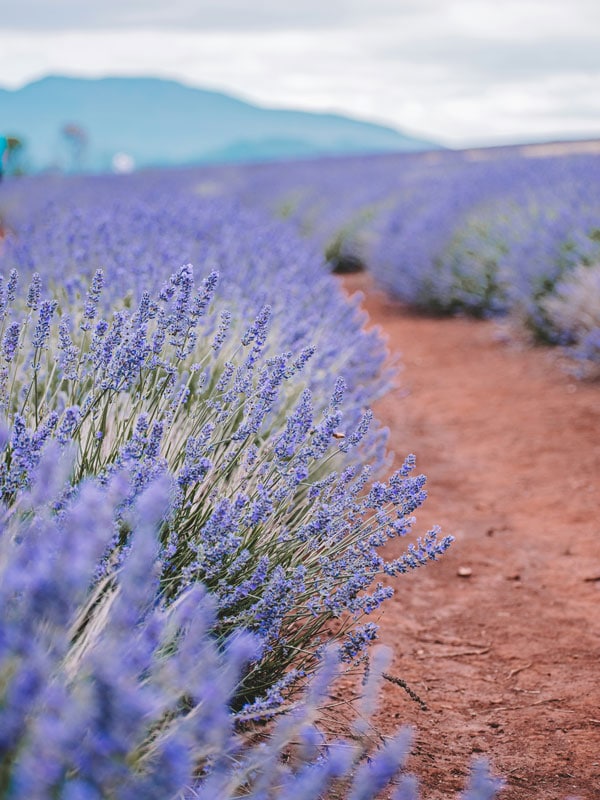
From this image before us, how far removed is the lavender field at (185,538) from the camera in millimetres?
962

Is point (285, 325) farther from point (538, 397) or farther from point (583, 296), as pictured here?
point (583, 296)

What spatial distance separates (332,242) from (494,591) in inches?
383

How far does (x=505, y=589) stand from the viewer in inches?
123

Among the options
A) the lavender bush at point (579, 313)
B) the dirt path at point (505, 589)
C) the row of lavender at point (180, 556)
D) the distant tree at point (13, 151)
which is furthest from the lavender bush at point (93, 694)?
the distant tree at point (13, 151)

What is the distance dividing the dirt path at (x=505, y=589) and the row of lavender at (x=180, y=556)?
31 cm

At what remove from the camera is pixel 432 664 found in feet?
8.31

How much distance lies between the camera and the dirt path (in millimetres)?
2033

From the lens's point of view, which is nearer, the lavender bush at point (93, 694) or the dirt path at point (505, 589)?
the lavender bush at point (93, 694)

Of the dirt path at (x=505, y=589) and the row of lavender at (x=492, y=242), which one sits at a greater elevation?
the row of lavender at (x=492, y=242)

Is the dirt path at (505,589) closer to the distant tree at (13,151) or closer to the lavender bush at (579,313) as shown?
the lavender bush at (579,313)

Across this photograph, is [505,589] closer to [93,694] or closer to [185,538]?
[185,538]

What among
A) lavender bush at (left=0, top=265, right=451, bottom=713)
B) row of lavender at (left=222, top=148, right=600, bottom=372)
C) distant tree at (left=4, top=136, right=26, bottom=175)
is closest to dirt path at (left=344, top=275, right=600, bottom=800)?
lavender bush at (left=0, top=265, right=451, bottom=713)

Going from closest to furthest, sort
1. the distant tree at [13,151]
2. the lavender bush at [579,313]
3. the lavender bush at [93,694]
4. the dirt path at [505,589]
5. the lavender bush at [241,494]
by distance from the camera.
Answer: the lavender bush at [93,694]
the lavender bush at [241,494]
the dirt path at [505,589]
the lavender bush at [579,313]
the distant tree at [13,151]

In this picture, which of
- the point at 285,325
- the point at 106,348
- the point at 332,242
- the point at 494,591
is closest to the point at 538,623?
→ the point at 494,591
